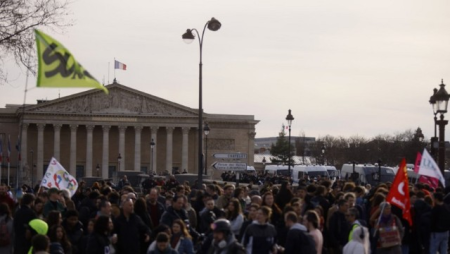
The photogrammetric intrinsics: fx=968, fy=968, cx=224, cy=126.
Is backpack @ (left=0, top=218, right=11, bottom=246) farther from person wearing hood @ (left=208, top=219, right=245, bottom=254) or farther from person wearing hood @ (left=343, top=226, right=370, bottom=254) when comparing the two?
person wearing hood @ (left=343, top=226, right=370, bottom=254)

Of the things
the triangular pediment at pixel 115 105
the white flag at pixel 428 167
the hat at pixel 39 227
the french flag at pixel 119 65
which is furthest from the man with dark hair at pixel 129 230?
the triangular pediment at pixel 115 105

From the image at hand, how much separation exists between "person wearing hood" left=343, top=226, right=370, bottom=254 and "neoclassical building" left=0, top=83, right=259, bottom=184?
91659 millimetres

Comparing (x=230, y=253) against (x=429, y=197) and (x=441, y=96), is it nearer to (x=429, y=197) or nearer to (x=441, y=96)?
(x=429, y=197)

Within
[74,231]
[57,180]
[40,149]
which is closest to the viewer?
[74,231]

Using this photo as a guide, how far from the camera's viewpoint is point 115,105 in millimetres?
108938

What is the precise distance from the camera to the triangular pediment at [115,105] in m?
106

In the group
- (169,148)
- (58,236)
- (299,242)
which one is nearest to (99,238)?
(58,236)

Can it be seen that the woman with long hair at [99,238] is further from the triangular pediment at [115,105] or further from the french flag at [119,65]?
the triangular pediment at [115,105]

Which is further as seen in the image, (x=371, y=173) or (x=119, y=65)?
(x=119, y=65)

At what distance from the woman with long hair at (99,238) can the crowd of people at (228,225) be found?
0.05 ft

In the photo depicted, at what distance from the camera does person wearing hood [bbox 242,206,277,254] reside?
523 inches

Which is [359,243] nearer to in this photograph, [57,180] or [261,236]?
[261,236]

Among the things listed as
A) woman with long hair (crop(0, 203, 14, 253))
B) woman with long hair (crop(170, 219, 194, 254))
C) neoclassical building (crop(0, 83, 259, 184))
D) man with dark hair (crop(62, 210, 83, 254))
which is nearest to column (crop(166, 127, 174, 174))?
neoclassical building (crop(0, 83, 259, 184))

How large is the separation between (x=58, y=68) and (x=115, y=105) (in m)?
97.0
